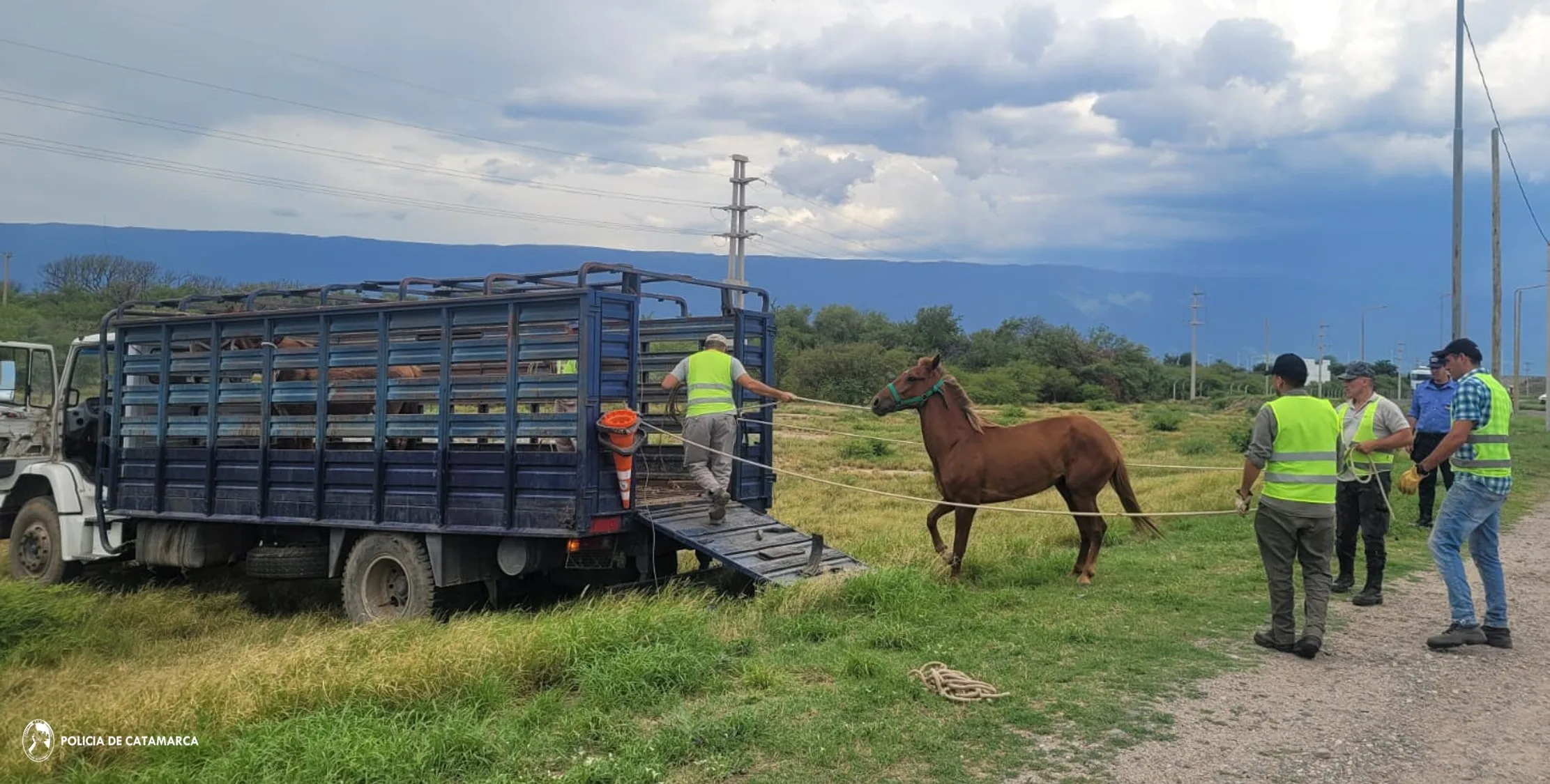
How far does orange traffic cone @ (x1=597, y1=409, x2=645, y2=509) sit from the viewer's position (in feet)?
24.0

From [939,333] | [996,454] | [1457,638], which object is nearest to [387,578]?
[996,454]

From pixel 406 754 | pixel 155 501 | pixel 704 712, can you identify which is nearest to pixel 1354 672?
pixel 704 712

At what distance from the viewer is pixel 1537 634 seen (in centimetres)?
683

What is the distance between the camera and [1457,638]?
640 cm

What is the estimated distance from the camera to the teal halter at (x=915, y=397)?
344 inches

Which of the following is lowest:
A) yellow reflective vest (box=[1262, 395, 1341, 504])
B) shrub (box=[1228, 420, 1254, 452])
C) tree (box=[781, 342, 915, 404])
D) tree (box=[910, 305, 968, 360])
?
shrub (box=[1228, 420, 1254, 452])

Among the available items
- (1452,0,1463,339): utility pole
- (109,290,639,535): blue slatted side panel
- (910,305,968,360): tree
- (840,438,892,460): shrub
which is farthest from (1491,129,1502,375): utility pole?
(910,305,968,360): tree

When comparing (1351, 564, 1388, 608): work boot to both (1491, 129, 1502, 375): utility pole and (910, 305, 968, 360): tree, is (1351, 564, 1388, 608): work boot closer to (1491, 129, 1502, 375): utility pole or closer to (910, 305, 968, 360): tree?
(1491, 129, 1502, 375): utility pole

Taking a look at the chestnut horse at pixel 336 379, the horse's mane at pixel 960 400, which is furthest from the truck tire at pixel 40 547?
the horse's mane at pixel 960 400

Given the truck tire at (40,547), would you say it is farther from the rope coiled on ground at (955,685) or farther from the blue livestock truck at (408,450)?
the rope coiled on ground at (955,685)

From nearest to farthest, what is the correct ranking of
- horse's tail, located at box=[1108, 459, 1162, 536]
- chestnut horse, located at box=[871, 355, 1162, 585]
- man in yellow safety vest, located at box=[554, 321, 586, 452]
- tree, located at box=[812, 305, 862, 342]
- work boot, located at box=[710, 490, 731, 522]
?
1. man in yellow safety vest, located at box=[554, 321, 586, 452]
2. work boot, located at box=[710, 490, 731, 522]
3. chestnut horse, located at box=[871, 355, 1162, 585]
4. horse's tail, located at box=[1108, 459, 1162, 536]
5. tree, located at box=[812, 305, 862, 342]

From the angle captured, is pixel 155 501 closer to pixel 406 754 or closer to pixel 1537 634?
pixel 406 754

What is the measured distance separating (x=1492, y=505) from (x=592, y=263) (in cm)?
610

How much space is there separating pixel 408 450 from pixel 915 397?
13.6 feet
